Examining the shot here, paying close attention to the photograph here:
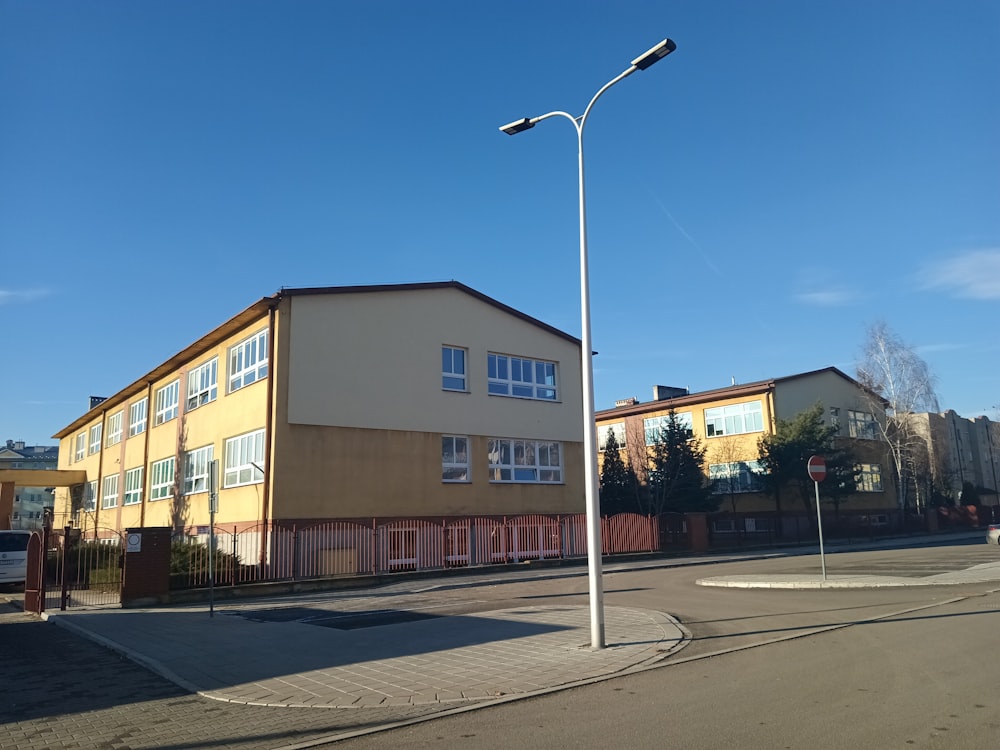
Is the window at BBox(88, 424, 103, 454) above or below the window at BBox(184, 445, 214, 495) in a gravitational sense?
above

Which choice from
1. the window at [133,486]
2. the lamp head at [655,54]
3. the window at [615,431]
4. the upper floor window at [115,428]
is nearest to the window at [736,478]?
the window at [615,431]

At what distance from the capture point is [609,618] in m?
12.1

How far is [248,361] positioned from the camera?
2673cm

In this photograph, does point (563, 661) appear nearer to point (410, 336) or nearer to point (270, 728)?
point (270, 728)

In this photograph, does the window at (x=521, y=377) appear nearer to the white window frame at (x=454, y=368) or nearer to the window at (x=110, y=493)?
the white window frame at (x=454, y=368)

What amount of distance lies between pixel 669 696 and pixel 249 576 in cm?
1471

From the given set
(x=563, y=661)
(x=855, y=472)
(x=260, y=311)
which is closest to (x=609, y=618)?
(x=563, y=661)

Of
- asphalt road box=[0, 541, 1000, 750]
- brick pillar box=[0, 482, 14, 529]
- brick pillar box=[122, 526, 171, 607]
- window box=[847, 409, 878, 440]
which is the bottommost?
asphalt road box=[0, 541, 1000, 750]

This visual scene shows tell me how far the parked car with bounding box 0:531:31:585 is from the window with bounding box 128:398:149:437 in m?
16.7

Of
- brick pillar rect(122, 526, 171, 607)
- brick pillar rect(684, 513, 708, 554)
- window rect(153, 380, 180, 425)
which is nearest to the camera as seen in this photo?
brick pillar rect(122, 526, 171, 607)

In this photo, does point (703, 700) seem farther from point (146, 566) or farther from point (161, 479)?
point (161, 479)

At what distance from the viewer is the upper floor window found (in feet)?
141

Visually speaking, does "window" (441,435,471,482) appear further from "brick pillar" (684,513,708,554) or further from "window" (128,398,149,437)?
"window" (128,398,149,437)

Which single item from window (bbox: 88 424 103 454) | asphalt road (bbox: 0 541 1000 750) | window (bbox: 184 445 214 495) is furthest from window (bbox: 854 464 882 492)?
window (bbox: 88 424 103 454)
